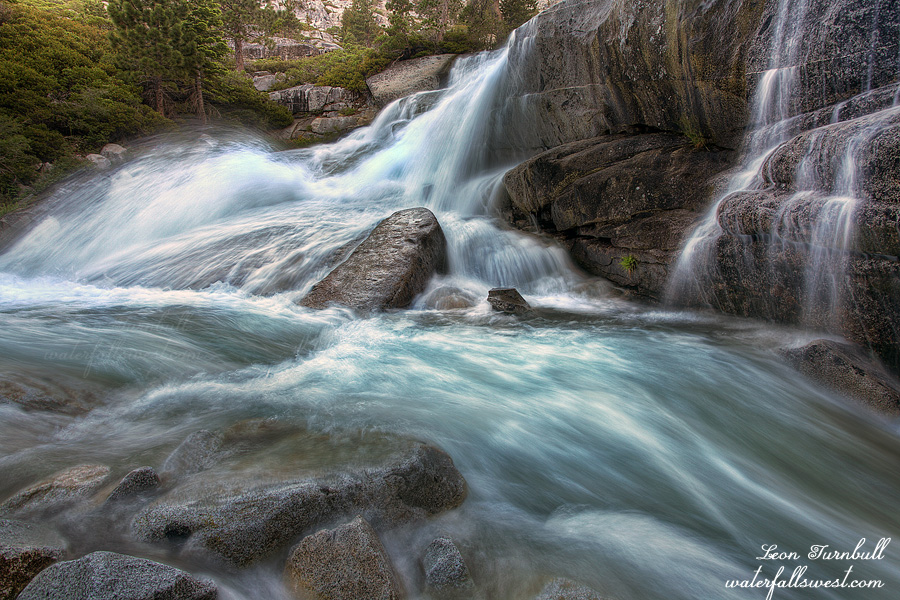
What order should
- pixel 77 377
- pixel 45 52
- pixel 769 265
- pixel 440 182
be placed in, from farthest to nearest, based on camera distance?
pixel 45 52 < pixel 440 182 < pixel 769 265 < pixel 77 377

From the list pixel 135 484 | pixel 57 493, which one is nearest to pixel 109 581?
pixel 135 484

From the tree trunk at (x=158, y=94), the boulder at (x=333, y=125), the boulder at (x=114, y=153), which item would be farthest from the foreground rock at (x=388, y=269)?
the boulder at (x=333, y=125)

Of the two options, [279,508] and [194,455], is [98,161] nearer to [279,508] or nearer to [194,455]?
[194,455]

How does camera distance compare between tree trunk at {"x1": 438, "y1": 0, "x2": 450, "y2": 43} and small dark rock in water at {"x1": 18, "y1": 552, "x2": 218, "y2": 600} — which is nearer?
small dark rock in water at {"x1": 18, "y1": 552, "x2": 218, "y2": 600}


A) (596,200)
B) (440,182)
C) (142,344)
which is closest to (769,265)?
(596,200)

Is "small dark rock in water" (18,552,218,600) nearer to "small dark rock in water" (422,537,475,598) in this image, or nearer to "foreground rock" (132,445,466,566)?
"foreground rock" (132,445,466,566)

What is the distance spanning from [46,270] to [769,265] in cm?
1286

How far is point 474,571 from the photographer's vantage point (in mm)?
2154

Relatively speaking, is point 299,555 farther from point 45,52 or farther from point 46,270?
point 45,52

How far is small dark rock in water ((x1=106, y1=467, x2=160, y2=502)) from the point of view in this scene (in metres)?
2.17

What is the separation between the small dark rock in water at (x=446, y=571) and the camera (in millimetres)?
2023

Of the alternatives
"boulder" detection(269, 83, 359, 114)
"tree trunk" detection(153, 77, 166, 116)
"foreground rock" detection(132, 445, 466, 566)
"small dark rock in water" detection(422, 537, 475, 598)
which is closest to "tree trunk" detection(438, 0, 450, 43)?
"boulder" detection(269, 83, 359, 114)

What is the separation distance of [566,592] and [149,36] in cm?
2133

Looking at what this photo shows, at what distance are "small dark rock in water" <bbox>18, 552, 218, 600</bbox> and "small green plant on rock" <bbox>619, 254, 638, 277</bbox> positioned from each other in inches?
279
